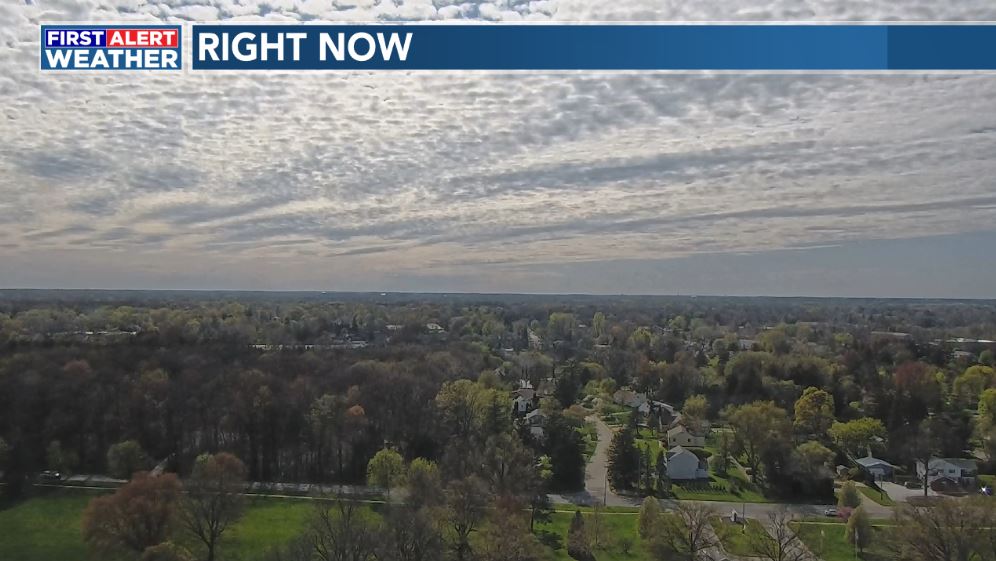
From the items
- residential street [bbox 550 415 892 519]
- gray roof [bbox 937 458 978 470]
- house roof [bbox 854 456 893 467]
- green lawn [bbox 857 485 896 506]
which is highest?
gray roof [bbox 937 458 978 470]

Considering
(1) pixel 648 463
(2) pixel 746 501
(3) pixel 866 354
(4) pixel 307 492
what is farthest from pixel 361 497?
(3) pixel 866 354

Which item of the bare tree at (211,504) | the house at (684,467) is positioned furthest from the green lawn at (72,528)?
the house at (684,467)

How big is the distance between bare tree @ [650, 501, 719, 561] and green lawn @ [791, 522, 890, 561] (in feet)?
5.15

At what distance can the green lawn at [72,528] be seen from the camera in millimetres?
10938

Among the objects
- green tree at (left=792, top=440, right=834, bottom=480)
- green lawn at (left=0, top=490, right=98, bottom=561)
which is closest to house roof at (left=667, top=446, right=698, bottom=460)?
green tree at (left=792, top=440, right=834, bottom=480)

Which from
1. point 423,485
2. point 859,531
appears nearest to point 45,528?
point 423,485

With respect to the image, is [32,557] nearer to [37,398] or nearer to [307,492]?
[307,492]

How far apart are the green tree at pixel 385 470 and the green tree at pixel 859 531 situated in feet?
27.7

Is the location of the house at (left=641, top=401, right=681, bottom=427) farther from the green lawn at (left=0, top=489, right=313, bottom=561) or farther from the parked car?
the parked car

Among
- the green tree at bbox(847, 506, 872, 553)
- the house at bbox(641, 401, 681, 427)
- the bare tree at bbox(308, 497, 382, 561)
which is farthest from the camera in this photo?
the house at bbox(641, 401, 681, 427)

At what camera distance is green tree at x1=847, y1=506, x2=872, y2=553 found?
1162 cm

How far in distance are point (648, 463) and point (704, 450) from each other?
9.97ft

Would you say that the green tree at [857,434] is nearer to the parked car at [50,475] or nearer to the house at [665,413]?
the house at [665,413]

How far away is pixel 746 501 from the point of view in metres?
14.8
